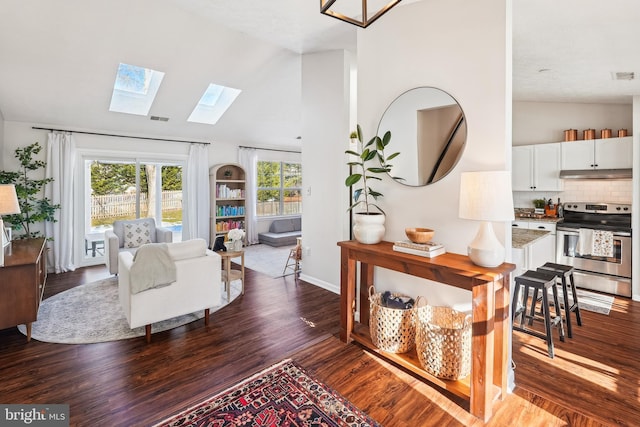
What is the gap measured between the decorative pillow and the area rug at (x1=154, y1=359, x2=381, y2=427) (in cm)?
390

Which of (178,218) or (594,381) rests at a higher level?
(178,218)

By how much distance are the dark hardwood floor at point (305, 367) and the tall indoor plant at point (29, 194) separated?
2.11 meters


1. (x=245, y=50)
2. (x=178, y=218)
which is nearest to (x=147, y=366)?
(x=245, y=50)

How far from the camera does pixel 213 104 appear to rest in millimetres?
5832

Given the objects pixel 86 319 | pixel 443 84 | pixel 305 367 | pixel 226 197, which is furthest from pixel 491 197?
pixel 226 197

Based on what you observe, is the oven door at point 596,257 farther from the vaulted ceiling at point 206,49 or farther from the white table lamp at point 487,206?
the white table lamp at point 487,206

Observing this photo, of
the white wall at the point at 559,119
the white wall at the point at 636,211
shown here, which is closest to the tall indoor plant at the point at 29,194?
the white wall at the point at 559,119

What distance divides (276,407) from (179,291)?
149cm

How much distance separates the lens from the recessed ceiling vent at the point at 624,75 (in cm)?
315

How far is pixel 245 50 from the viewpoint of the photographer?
421 centimetres

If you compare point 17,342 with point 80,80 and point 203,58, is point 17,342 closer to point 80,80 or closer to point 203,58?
point 80,80

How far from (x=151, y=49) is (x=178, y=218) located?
11.4ft

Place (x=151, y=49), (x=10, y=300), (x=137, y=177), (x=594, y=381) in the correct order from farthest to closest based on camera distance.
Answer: (x=137, y=177) < (x=151, y=49) < (x=10, y=300) < (x=594, y=381)

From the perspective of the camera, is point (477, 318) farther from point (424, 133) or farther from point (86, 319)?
point (86, 319)
